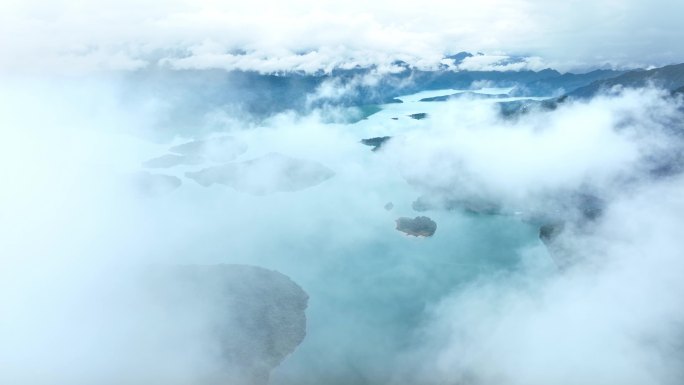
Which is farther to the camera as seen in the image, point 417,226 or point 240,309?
point 417,226

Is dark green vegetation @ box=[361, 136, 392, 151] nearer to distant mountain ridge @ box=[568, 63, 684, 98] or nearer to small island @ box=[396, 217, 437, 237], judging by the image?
small island @ box=[396, 217, 437, 237]

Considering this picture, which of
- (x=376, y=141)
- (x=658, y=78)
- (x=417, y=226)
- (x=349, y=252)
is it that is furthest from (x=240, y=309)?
(x=658, y=78)

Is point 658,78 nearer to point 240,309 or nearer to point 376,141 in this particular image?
point 376,141

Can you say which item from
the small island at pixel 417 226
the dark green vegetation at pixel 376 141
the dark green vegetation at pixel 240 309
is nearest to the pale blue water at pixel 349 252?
the small island at pixel 417 226

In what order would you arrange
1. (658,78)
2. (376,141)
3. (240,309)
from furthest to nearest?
(658,78) < (376,141) < (240,309)

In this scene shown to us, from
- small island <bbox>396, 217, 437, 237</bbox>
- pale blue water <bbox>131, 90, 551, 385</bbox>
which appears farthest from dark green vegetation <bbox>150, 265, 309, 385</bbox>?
small island <bbox>396, 217, 437, 237</bbox>

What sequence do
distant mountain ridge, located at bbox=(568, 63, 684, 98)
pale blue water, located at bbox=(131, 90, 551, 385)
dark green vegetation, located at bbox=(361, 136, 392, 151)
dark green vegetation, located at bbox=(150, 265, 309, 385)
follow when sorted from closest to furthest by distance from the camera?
dark green vegetation, located at bbox=(150, 265, 309, 385) < pale blue water, located at bbox=(131, 90, 551, 385) < dark green vegetation, located at bbox=(361, 136, 392, 151) < distant mountain ridge, located at bbox=(568, 63, 684, 98)

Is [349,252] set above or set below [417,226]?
above

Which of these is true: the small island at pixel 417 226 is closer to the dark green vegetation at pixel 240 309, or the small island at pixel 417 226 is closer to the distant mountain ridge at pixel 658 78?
the dark green vegetation at pixel 240 309

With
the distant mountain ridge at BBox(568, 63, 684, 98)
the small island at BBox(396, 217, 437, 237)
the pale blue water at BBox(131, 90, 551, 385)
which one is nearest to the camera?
the pale blue water at BBox(131, 90, 551, 385)

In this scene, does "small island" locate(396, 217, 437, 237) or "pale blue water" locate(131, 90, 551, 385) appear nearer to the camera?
"pale blue water" locate(131, 90, 551, 385)

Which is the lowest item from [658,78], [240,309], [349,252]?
[349,252]
